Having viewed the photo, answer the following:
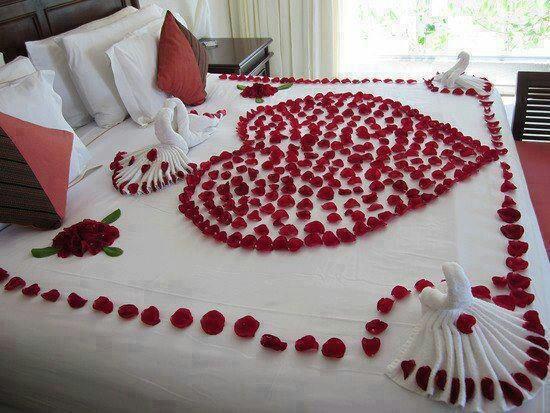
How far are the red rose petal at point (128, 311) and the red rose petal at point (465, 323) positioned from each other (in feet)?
2.26

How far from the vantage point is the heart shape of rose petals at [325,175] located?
1.27 m

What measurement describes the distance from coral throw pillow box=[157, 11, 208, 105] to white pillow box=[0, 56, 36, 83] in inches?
21.9

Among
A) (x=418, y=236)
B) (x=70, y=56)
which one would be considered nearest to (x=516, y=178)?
(x=418, y=236)

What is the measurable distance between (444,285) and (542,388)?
257 millimetres

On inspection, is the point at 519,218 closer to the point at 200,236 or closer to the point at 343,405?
the point at 343,405

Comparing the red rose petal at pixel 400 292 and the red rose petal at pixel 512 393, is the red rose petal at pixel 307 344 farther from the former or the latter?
the red rose petal at pixel 512 393

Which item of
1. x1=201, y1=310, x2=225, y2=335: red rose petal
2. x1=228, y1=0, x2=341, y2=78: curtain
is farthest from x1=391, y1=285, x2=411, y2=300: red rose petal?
x1=228, y1=0, x2=341, y2=78: curtain

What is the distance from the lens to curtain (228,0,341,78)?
3506 mm

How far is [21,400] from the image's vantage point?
116 centimetres

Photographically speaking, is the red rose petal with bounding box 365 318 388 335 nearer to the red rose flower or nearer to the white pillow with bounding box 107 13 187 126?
the red rose flower

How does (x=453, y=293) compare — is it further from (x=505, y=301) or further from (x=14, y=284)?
(x=14, y=284)

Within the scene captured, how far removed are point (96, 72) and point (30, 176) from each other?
2.54 ft

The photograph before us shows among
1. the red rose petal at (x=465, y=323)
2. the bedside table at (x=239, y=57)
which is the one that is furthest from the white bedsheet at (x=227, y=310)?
the bedside table at (x=239, y=57)

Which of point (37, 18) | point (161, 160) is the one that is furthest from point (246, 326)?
point (37, 18)
